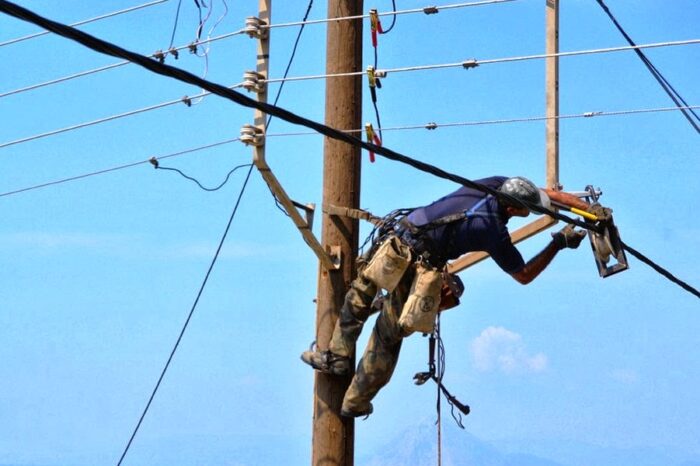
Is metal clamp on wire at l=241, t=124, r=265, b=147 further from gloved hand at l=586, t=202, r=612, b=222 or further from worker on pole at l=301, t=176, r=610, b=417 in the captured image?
gloved hand at l=586, t=202, r=612, b=222

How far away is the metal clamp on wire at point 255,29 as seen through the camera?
395 inches

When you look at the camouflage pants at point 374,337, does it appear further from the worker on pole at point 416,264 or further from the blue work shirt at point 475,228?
the blue work shirt at point 475,228

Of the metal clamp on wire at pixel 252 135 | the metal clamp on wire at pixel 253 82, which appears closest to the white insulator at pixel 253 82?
the metal clamp on wire at pixel 253 82

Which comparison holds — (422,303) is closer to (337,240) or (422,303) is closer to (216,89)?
(337,240)

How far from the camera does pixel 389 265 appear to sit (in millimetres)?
9938

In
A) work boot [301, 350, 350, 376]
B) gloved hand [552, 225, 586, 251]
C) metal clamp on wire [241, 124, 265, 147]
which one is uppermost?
metal clamp on wire [241, 124, 265, 147]

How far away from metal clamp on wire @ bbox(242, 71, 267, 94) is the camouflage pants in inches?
66.8

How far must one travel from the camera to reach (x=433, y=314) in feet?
32.8

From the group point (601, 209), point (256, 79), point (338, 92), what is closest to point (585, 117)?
point (601, 209)

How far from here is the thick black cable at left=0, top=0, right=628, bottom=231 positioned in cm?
584

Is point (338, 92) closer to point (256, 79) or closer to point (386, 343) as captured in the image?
point (256, 79)

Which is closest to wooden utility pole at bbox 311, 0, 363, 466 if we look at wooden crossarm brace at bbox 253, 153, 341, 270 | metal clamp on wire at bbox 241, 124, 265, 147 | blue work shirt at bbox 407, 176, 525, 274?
wooden crossarm brace at bbox 253, 153, 341, 270

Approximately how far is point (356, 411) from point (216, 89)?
400cm

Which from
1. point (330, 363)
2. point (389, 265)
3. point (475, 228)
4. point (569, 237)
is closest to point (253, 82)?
point (389, 265)
